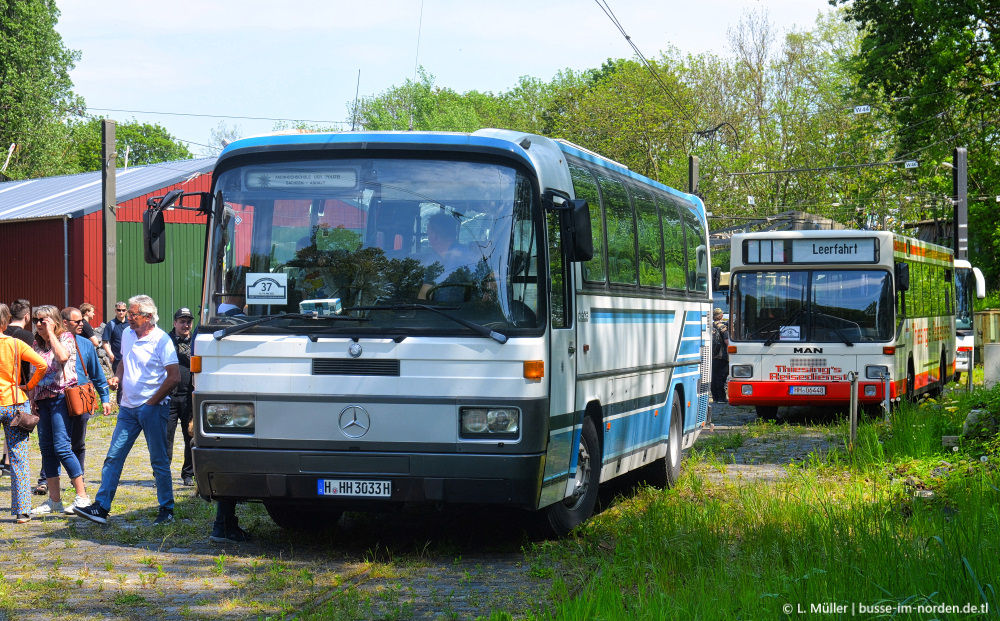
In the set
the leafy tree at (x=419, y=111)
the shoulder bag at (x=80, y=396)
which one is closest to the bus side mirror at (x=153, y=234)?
the shoulder bag at (x=80, y=396)

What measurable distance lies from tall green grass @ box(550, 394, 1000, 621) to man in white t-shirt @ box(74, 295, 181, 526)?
3.60m

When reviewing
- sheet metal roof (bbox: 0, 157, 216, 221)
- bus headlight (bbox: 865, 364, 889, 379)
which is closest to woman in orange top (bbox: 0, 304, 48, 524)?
bus headlight (bbox: 865, 364, 889, 379)

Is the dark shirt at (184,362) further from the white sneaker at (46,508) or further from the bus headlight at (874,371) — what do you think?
the bus headlight at (874,371)

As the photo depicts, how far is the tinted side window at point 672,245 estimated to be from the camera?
41.2ft

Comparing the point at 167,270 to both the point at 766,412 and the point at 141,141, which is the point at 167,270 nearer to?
the point at 766,412

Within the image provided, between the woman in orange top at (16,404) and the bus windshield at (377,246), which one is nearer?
the bus windshield at (377,246)

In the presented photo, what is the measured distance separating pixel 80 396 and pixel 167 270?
25034 millimetres

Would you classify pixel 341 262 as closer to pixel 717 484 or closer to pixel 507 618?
pixel 507 618

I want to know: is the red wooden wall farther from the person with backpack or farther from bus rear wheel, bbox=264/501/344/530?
bus rear wheel, bbox=264/501/344/530

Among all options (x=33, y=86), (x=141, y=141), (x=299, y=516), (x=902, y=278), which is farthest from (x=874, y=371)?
(x=141, y=141)

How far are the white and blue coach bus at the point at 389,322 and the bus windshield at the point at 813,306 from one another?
10.9m

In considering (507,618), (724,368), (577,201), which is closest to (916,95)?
(724,368)

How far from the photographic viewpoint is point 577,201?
8.64 meters

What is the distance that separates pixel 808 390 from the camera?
1911 centimetres
